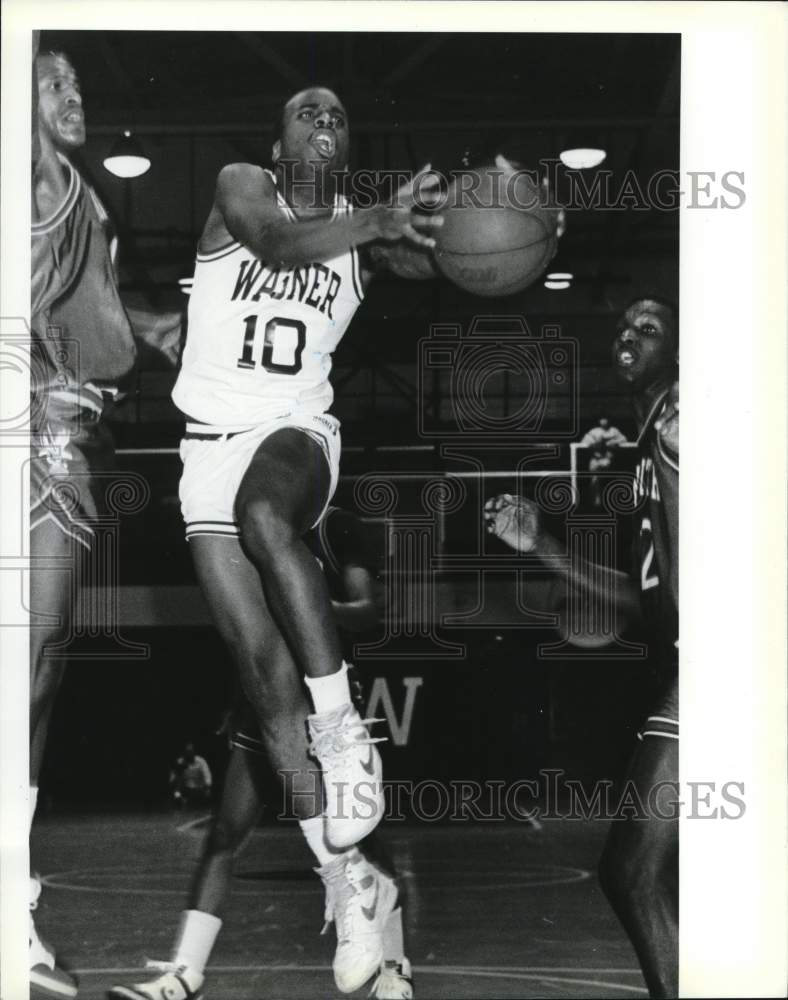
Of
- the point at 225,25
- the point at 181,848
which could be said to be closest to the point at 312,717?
the point at 181,848

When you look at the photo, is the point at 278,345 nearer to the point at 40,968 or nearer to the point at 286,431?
the point at 286,431

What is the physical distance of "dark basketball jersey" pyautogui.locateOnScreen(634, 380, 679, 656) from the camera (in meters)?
2.90

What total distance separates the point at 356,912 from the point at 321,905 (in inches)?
4.1

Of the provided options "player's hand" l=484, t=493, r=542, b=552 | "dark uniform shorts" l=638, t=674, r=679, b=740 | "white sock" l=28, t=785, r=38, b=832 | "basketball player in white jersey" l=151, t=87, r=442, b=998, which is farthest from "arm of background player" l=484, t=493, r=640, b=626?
"white sock" l=28, t=785, r=38, b=832

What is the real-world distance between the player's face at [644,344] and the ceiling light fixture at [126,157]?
54.9 inches

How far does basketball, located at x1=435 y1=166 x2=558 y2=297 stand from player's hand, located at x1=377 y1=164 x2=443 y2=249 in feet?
0.16

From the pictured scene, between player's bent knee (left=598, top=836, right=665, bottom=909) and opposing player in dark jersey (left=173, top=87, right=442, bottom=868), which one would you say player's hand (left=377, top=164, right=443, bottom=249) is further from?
player's bent knee (left=598, top=836, right=665, bottom=909)

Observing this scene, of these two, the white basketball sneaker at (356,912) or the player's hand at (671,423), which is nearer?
the white basketball sneaker at (356,912)

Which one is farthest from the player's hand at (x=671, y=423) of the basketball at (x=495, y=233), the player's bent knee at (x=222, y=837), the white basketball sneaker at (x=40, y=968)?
the white basketball sneaker at (x=40, y=968)

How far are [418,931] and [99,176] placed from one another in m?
2.25

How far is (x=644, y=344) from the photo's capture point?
2895mm

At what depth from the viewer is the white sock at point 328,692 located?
279 cm

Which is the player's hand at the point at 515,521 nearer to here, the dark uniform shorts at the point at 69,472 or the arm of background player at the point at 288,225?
the arm of background player at the point at 288,225

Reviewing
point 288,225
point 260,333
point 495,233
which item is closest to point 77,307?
point 260,333
